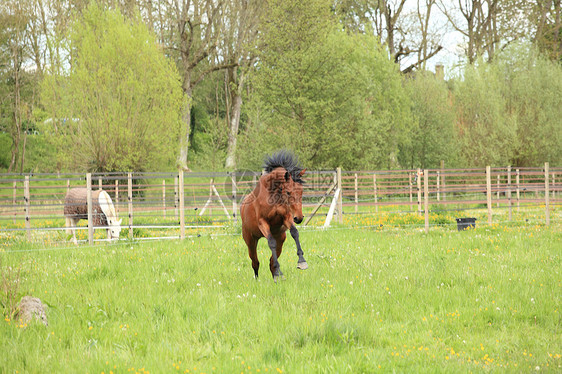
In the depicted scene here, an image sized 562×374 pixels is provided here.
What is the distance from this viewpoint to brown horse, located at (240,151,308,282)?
761 centimetres

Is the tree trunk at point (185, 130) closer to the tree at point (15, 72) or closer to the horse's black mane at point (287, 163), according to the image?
the tree at point (15, 72)

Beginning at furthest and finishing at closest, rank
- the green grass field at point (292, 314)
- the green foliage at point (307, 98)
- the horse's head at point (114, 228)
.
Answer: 1. the green foliage at point (307, 98)
2. the horse's head at point (114, 228)
3. the green grass field at point (292, 314)

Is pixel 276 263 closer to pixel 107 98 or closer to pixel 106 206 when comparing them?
pixel 106 206

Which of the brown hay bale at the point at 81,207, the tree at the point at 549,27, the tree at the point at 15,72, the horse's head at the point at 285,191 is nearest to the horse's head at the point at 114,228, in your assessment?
the brown hay bale at the point at 81,207

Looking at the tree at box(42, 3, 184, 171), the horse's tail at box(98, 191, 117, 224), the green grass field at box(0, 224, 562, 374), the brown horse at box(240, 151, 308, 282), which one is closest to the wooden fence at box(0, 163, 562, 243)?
the horse's tail at box(98, 191, 117, 224)

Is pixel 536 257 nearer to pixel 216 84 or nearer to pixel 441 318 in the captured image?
pixel 441 318

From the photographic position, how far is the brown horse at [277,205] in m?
7.61

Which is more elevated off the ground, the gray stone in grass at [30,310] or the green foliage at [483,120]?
the green foliage at [483,120]

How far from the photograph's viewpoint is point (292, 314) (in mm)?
6285

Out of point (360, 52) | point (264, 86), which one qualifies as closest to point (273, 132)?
point (264, 86)

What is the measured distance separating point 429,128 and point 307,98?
13404mm

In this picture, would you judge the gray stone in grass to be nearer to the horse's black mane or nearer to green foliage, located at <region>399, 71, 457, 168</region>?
the horse's black mane

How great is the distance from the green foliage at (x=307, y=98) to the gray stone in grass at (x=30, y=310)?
21.5m

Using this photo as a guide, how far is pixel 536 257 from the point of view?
1034cm
